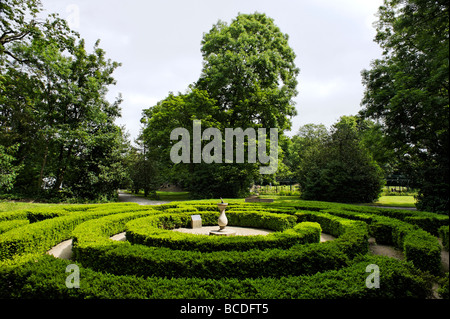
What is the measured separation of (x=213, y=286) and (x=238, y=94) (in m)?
23.1

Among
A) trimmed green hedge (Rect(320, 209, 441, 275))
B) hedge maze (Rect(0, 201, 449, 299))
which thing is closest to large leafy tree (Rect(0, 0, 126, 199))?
hedge maze (Rect(0, 201, 449, 299))

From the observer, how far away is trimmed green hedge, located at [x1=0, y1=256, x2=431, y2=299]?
353 cm

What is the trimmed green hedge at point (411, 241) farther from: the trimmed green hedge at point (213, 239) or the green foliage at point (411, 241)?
the trimmed green hedge at point (213, 239)

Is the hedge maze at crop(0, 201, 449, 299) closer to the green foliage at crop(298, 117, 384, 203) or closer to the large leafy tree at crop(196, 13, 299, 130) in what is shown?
the green foliage at crop(298, 117, 384, 203)

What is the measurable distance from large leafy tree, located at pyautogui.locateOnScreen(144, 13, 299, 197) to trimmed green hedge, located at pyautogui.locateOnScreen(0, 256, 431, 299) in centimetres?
1923

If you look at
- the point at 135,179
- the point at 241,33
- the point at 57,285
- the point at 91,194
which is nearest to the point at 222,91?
the point at 241,33

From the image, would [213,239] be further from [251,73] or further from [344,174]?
[344,174]

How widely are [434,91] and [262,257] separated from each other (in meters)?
3.93

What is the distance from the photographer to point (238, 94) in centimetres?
2508

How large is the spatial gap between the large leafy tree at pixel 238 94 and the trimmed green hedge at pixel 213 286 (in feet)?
63.1

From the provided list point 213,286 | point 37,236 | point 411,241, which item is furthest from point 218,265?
point 37,236

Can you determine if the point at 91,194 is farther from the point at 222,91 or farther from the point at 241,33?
the point at 241,33

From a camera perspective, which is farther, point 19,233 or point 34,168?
point 34,168

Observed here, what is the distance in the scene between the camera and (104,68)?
25172 millimetres
